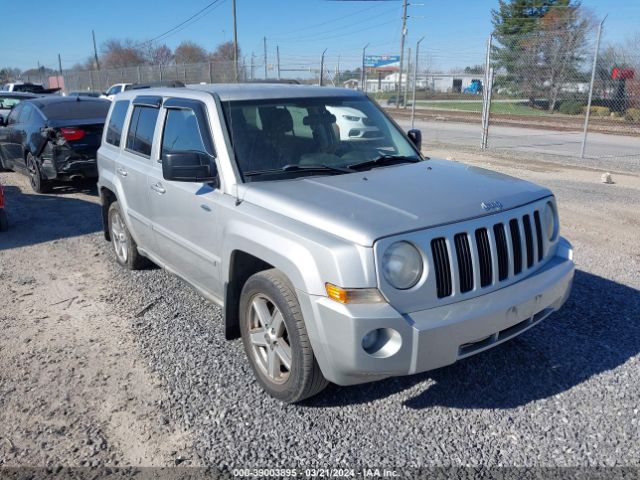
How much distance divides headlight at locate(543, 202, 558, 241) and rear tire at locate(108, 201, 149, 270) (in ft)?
12.8

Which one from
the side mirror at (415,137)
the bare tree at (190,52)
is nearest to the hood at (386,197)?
the side mirror at (415,137)

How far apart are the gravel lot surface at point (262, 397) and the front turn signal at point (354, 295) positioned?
2.83 feet

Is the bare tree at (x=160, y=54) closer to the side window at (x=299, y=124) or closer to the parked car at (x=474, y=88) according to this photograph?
the parked car at (x=474, y=88)

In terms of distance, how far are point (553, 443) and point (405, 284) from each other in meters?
1.22

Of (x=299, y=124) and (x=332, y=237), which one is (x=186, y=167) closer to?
(x=299, y=124)

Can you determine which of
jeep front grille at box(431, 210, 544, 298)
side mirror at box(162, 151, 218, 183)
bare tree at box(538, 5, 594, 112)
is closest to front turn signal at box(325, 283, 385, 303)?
jeep front grille at box(431, 210, 544, 298)

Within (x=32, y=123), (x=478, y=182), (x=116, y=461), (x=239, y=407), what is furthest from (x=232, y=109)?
(x=32, y=123)

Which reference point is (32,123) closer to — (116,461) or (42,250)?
(42,250)

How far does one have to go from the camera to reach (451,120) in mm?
29906

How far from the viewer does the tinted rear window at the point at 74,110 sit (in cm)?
991

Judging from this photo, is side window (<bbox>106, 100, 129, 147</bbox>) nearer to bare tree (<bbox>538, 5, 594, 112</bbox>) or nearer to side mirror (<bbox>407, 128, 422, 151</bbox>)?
side mirror (<bbox>407, 128, 422, 151</bbox>)

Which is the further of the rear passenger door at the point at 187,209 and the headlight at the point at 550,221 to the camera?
the rear passenger door at the point at 187,209

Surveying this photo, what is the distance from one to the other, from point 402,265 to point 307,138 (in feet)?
5.37

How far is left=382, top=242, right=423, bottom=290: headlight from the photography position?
2850 mm
